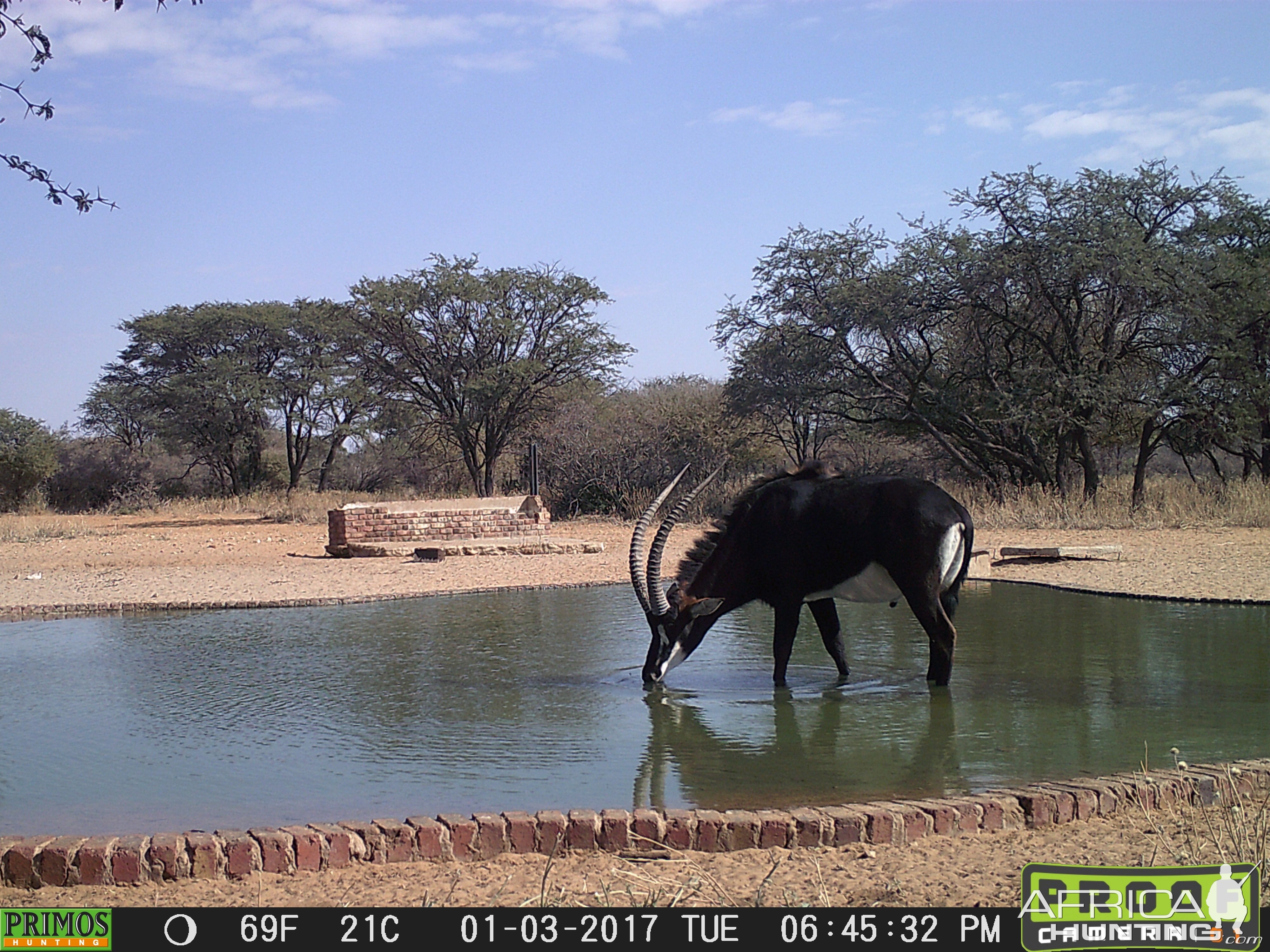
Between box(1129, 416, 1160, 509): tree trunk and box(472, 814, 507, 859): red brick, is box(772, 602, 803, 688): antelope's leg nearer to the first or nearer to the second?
box(472, 814, 507, 859): red brick

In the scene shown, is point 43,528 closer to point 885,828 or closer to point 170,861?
point 170,861

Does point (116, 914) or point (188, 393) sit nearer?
point (116, 914)

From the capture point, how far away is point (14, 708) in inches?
280

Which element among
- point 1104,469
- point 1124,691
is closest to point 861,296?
point 1104,469

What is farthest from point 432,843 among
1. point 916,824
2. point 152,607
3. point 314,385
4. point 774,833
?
point 314,385

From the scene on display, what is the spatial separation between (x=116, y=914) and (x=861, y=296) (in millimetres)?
21234

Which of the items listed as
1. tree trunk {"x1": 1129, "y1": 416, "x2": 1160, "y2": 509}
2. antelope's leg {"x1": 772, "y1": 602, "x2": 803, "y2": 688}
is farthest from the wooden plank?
antelope's leg {"x1": 772, "y1": 602, "x2": 803, "y2": 688}

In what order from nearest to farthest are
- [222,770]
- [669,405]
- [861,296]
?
1. [222,770]
2. [861,296]
3. [669,405]

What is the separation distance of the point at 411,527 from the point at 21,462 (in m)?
22.8

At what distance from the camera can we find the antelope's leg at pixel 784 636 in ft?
24.0

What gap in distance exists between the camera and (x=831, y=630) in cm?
768

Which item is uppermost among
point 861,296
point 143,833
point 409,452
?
point 861,296

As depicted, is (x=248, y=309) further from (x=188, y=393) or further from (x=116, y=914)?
(x=116, y=914)

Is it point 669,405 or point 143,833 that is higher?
point 669,405
